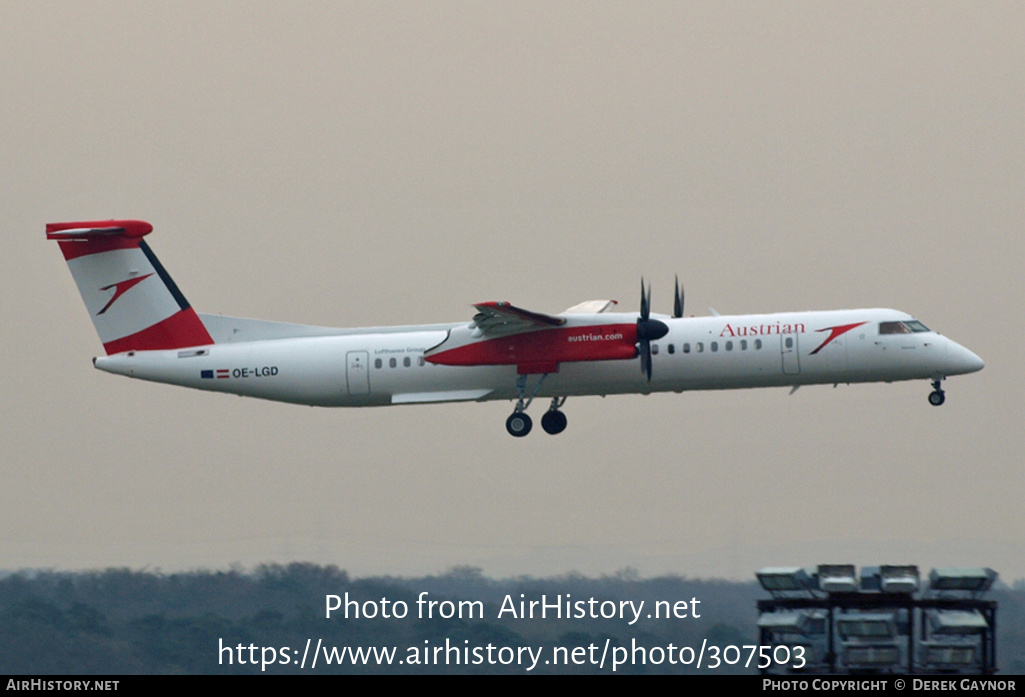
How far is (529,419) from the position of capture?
109 ft

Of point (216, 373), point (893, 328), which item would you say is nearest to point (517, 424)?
point (216, 373)

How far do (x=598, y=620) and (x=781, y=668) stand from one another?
7.85 metres

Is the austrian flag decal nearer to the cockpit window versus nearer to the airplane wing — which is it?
the airplane wing

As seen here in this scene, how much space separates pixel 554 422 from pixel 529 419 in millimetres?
644

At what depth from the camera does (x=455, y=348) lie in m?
31.7

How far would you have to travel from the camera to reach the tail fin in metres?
33.2

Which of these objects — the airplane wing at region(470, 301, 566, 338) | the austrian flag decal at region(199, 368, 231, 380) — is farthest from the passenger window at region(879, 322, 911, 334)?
the austrian flag decal at region(199, 368, 231, 380)

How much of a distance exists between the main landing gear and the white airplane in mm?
24

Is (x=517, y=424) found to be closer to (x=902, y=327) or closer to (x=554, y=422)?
(x=554, y=422)

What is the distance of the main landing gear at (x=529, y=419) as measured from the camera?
32844mm

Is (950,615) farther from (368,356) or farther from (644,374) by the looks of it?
(368,356)

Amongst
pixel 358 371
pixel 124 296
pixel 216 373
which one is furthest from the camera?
pixel 124 296
